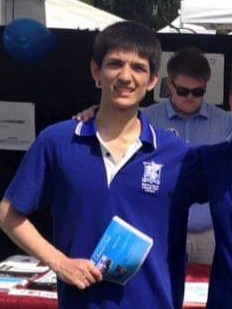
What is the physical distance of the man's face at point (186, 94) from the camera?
385 centimetres

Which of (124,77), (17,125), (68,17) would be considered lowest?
(17,125)

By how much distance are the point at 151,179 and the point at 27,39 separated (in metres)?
2.45

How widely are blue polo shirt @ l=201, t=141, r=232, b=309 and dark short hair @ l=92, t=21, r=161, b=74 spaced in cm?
34

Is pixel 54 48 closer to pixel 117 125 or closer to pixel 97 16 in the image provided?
pixel 117 125

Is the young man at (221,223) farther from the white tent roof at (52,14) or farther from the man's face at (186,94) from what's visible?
the white tent roof at (52,14)

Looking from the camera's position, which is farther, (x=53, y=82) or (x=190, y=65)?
(x=53, y=82)

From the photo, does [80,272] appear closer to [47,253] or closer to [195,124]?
[47,253]

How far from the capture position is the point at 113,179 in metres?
2.32

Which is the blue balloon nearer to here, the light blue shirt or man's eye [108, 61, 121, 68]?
the light blue shirt

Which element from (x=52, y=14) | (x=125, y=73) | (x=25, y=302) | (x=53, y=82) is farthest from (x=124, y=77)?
(x=52, y=14)

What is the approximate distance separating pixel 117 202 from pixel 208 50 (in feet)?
8.67

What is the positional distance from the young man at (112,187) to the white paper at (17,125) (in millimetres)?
2656

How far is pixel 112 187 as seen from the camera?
232 cm

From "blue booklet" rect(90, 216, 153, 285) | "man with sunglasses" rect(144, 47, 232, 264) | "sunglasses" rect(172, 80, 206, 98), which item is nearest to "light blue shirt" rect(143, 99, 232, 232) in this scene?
"man with sunglasses" rect(144, 47, 232, 264)
